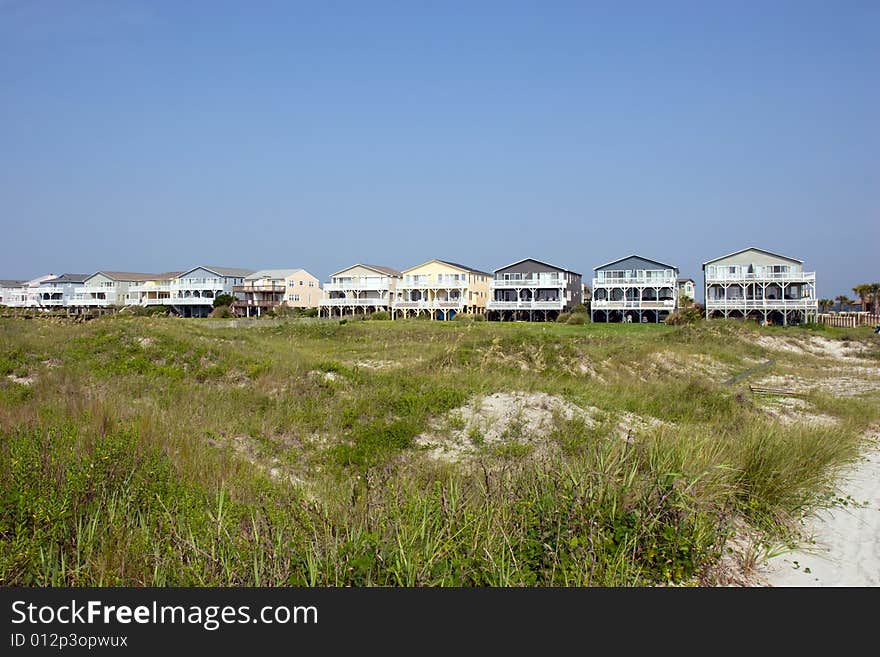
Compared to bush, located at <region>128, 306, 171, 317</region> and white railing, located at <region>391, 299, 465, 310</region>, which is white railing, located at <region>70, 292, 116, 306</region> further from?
white railing, located at <region>391, 299, 465, 310</region>

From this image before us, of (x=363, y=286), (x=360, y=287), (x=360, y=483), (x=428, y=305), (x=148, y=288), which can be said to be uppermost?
(x=148, y=288)

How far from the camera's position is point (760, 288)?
7175 cm

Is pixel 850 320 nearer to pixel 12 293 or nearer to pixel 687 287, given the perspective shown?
pixel 687 287

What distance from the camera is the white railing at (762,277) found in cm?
6844

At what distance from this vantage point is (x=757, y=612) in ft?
15.6

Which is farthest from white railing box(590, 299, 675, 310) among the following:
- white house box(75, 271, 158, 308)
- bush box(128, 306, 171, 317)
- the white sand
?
white house box(75, 271, 158, 308)

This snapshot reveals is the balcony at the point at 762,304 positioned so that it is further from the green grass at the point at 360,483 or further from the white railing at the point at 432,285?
the green grass at the point at 360,483

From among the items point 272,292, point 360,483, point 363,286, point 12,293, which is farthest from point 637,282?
point 12,293

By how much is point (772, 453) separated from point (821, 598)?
Result: 3893 millimetres

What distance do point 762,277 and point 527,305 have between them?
1004 inches

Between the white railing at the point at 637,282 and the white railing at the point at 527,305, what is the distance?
479 centimetres

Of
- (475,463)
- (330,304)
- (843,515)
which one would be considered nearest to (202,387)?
(475,463)

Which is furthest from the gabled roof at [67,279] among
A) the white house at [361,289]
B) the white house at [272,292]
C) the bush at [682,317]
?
the bush at [682,317]

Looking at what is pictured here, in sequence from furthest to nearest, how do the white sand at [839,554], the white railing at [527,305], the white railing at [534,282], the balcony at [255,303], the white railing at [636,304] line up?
the balcony at [255,303] < the white railing at [534,282] < the white railing at [527,305] < the white railing at [636,304] < the white sand at [839,554]
